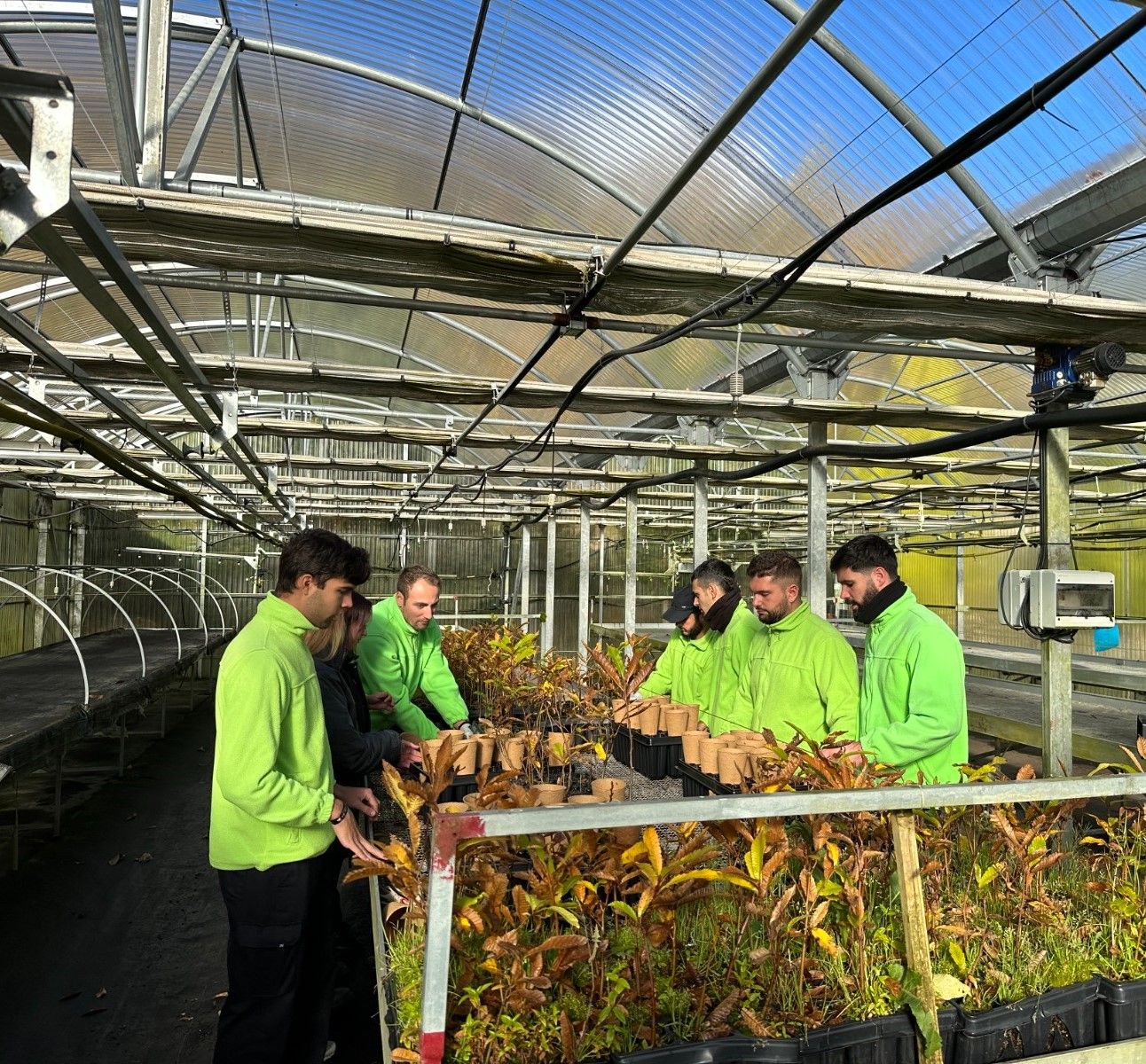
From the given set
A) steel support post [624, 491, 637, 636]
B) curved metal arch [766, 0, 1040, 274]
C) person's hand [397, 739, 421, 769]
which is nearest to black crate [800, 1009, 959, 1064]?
person's hand [397, 739, 421, 769]

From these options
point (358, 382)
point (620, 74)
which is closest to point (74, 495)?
point (358, 382)

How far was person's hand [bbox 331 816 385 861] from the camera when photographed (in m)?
2.65

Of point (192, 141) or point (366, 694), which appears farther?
point (366, 694)

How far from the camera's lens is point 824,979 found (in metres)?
2.38

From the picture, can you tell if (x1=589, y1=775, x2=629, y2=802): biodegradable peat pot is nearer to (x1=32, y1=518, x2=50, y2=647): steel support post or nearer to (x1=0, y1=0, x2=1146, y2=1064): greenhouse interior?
(x1=0, y1=0, x2=1146, y2=1064): greenhouse interior

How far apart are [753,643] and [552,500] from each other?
7.43 m

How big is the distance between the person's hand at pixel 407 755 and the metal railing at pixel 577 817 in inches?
84.2

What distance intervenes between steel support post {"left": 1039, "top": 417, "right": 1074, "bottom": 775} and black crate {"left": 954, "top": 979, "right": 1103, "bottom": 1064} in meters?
1.58

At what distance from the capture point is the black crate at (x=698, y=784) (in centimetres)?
372

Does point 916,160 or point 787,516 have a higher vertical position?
point 916,160

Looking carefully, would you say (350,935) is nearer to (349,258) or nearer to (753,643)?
(753,643)

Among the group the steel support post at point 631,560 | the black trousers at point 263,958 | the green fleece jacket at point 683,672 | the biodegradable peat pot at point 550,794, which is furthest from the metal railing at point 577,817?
the steel support post at point 631,560

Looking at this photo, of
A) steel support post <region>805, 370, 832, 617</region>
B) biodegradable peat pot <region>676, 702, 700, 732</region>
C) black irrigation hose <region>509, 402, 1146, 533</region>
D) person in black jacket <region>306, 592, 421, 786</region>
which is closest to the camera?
black irrigation hose <region>509, 402, 1146, 533</region>

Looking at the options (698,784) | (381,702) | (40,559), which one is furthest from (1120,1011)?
(40,559)
